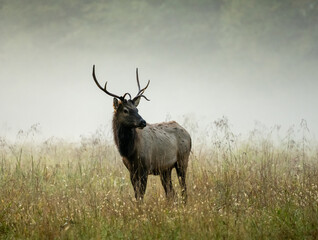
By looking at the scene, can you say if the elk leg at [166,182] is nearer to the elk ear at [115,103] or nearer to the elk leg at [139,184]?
the elk leg at [139,184]

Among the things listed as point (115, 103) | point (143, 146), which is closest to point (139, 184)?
point (143, 146)

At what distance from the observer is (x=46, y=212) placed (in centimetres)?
579

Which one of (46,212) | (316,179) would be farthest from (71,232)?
(316,179)

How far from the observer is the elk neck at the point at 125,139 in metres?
7.62

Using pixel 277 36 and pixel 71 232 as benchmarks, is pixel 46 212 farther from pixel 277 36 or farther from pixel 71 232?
pixel 277 36

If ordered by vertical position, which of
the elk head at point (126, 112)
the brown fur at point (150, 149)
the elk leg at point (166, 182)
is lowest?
the elk leg at point (166, 182)

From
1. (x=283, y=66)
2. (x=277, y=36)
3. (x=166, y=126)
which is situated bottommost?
(x=166, y=126)

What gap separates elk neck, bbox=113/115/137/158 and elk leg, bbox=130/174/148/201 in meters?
0.43

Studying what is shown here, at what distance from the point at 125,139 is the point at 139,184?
1.00 metres

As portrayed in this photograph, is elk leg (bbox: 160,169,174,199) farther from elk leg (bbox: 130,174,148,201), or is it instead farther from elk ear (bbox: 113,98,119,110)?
elk ear (bbox: 113,98,119,110)

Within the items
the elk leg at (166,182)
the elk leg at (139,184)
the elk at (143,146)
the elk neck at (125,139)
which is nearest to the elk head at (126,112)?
the elk at (143,146)

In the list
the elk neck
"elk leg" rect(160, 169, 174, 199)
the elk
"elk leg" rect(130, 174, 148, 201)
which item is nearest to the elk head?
the elk

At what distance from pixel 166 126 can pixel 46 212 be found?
12.4ft

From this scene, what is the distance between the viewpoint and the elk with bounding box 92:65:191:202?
7.57 meters
